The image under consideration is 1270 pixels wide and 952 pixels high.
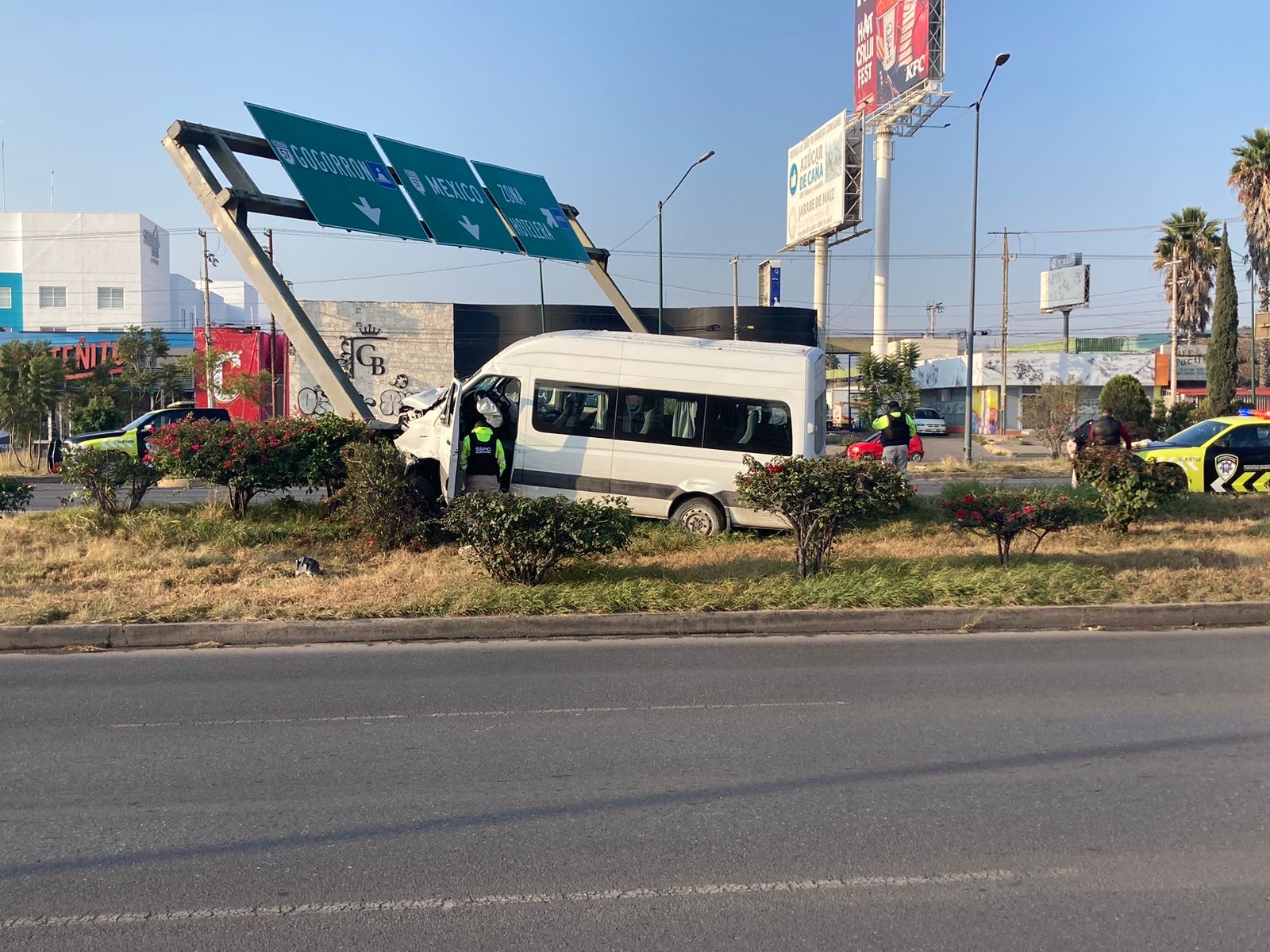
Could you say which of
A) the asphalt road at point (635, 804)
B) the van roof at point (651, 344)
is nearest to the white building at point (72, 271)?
the van roof at point (651, 344)

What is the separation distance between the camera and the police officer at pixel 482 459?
44.3ft

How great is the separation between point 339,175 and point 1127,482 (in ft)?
44.6

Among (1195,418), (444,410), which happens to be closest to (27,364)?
(444,410)

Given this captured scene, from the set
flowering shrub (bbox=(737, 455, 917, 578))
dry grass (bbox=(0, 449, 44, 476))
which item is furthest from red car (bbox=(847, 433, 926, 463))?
dry grass (bbox=(0, 449, 44, 476))

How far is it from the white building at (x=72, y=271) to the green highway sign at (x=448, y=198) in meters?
75.3

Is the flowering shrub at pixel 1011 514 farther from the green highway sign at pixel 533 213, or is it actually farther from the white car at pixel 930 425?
the white car at pixel 930 425

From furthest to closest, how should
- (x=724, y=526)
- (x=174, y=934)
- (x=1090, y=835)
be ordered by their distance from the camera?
(x=724, y=526) → (x=1090, y=835) → (x=174, y=934)

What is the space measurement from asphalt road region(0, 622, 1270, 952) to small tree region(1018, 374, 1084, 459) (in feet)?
83.1

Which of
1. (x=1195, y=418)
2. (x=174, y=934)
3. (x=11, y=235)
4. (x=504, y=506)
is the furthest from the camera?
(x=11, y=235)

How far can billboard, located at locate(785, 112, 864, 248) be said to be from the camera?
46.4m

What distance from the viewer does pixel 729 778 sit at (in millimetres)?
5406

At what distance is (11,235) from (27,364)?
71040 mm

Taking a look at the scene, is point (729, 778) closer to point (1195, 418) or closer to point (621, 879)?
point (621, 879)

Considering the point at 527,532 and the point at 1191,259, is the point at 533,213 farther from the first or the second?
the point at 1191,259
